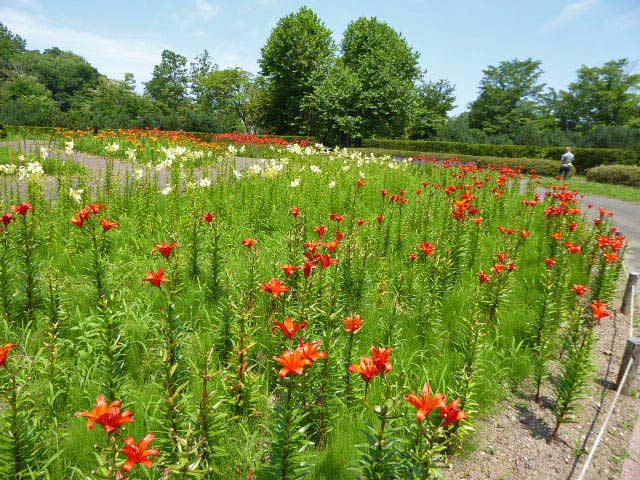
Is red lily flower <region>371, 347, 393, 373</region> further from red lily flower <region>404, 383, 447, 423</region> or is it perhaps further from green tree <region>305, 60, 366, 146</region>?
green tree <region>305, 60, 366, 146</region>

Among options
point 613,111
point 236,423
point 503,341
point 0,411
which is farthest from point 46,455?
point 613,111

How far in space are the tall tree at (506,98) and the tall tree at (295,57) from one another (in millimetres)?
27340

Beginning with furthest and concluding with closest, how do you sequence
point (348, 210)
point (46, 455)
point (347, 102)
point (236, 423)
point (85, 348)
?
point (347, 102)
point (348, 210)
point (85, 348)
point (236, 423)
point (46, 455)

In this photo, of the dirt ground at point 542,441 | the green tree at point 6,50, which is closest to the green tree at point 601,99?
the dirt ground at point 542,441

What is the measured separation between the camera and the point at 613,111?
155 feet

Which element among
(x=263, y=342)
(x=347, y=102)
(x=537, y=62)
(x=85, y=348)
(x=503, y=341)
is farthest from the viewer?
(x=537, y=62)

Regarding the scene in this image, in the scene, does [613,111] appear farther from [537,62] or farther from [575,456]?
[575,456]

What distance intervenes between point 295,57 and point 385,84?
43.7ft

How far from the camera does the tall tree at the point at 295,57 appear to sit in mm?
39188

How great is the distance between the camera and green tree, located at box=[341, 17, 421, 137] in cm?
3041

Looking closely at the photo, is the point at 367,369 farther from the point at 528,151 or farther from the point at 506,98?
the point at 506,98

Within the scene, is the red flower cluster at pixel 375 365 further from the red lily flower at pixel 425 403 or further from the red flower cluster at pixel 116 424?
the red flower cluster at pixel 116 424

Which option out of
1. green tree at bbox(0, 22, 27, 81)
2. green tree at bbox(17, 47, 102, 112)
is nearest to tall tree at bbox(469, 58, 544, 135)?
green tree at bbox(17, 47, 102, 112)

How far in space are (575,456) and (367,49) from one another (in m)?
40.6
